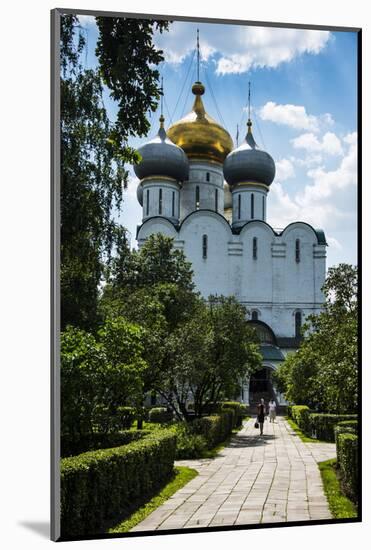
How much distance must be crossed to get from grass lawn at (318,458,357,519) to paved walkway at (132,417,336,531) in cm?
7

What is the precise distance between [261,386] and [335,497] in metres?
1.95

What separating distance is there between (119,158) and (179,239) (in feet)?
3.63

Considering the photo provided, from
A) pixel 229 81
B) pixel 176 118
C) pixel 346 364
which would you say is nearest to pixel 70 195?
pixel 176 118

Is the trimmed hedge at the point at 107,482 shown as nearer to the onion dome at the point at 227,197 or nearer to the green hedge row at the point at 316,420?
the green hedge row at the point at 316,420

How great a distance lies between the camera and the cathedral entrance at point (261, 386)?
930cm

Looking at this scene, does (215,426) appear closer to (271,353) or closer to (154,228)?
(271,353)

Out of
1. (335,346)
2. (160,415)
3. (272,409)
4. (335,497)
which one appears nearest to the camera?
(335,497)

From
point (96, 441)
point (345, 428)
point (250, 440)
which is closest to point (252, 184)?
point (345, 428)

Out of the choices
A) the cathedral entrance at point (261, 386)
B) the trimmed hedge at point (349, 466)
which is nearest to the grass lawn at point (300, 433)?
the cathedral entrance at point (261, 386)

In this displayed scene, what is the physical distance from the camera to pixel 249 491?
753 cm

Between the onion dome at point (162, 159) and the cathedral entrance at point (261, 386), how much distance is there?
99.0 inches

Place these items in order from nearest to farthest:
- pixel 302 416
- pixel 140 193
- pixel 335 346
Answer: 1. pixel 140 193
2. pixel 335 346
3. pixel 302 416

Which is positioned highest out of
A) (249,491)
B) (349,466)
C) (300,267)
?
(300,267)

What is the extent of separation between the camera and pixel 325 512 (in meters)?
7.61
